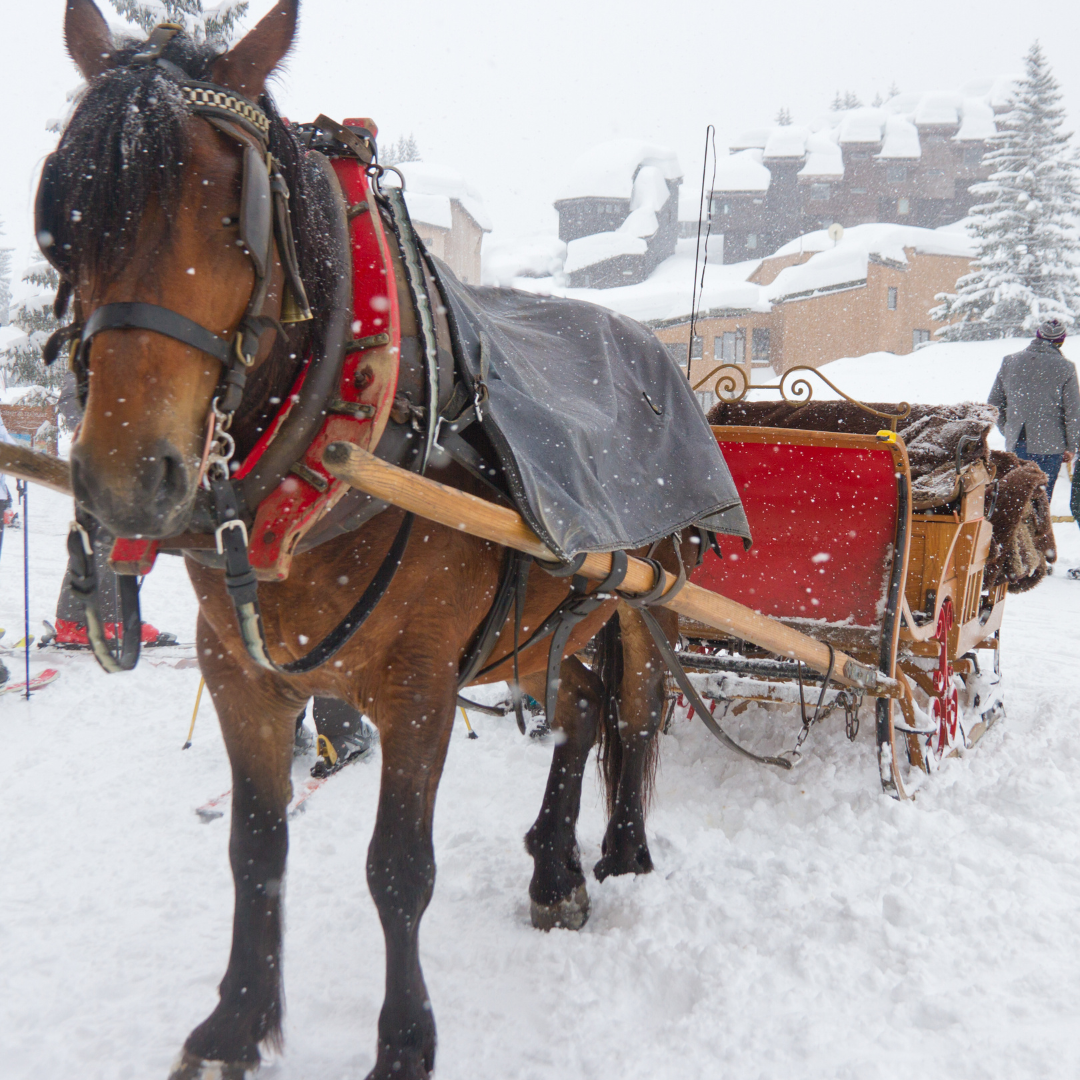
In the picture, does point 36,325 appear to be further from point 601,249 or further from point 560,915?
point 601,249

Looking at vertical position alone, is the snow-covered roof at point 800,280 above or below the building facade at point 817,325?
above

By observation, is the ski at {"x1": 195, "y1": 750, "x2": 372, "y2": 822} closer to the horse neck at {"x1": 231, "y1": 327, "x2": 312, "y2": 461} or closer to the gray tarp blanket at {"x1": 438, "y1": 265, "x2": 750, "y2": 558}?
the gray tarp blanket at {"x1": 438, "y1": 265, "x2": 750, "y2": 558}

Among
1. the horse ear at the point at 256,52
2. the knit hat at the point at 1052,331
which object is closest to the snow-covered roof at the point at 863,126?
the knit hat at the point at 1052,331

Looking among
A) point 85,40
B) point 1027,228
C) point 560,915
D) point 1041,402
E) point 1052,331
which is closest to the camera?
point 85,40

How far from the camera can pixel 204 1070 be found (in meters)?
1.84

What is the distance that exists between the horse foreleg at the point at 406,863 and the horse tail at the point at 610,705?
1290 millimetres

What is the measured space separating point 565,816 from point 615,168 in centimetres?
4376

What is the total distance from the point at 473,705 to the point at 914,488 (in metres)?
2.11

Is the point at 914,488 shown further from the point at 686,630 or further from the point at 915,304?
the point at 915,304

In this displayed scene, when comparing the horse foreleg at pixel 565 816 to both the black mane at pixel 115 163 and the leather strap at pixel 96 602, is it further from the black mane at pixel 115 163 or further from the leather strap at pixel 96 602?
the black mane at pixel 115 163

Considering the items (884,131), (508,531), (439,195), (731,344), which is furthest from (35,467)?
(884,131)

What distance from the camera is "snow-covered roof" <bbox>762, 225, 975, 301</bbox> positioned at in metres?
29.9

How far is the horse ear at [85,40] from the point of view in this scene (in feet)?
4.45

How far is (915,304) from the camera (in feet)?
104
